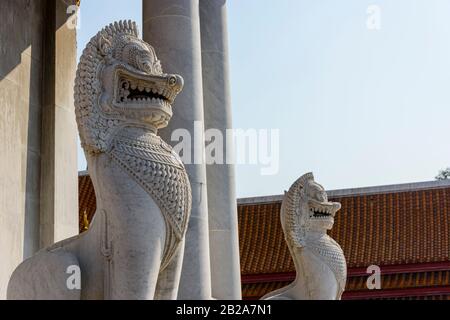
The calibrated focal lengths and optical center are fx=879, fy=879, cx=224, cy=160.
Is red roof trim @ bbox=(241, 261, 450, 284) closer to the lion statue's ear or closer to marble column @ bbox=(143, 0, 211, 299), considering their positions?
marble column @ bbox=(143, 0, 211, 299)

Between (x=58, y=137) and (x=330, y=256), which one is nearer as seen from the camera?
(x=330, y=256)

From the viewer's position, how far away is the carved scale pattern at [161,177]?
855 cm

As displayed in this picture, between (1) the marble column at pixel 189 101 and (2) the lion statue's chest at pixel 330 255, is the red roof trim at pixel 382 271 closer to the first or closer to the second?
(2) the lion statue's chest at pixel 330 255

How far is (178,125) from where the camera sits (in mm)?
11539

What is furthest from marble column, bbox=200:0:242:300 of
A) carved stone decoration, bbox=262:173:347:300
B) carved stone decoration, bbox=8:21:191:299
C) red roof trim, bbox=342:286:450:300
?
red roof trim, bbox=342:286:450:300

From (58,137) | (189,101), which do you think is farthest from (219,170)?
(58,137)

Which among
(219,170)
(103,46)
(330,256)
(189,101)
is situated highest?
(103,46)

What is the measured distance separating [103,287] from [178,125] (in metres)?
3.56

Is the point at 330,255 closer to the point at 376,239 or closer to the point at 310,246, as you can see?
the point at 310,246

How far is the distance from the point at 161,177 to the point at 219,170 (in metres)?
5.23

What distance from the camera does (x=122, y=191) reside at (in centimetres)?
845

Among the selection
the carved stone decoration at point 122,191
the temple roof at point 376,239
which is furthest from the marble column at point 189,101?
the temple roof at point 376,239
